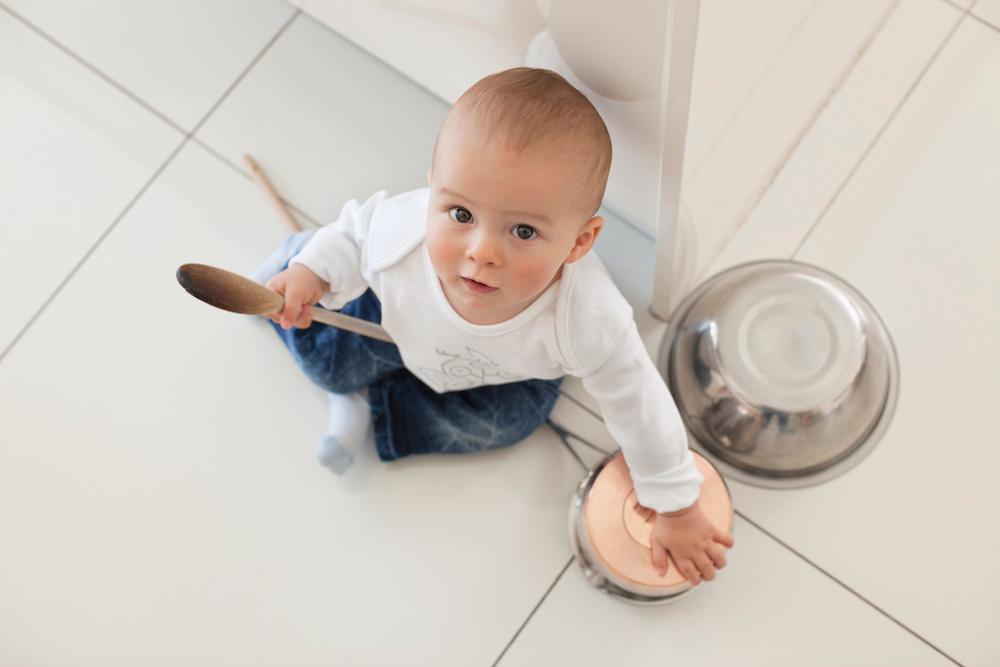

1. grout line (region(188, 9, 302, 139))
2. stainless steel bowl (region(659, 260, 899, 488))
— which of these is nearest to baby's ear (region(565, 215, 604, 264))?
stainless steel bowl (region(659, 260, 899, 488))

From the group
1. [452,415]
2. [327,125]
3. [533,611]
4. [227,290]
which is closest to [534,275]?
[227,290]

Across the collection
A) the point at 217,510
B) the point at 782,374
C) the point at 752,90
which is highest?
the point at 752,90

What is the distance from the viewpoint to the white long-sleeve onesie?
2.38 feet

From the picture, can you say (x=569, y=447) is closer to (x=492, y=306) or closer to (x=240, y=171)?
(x=492, y=306)

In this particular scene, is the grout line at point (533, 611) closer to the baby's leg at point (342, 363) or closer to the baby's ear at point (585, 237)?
the baby's leg at point (342, 363)

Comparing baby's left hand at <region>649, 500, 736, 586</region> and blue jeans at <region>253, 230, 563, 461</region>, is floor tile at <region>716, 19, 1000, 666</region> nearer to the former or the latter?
baby's left hand at <region>649, 500, 736, 586</region>

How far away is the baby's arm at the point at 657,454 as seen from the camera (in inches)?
29.8

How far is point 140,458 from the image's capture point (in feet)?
3.37

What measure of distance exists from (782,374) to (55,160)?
92cm

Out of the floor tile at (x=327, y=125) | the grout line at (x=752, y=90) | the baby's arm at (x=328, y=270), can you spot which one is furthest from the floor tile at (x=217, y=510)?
the grout line at (x=752, y=90)

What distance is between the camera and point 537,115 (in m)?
0.58

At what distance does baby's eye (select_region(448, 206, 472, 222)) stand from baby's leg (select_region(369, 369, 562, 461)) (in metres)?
0.35

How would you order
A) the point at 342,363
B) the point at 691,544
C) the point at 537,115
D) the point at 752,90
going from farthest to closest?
the point at 342,363 < the point at 691,544 < the point at 752,90 < the point at 537,115

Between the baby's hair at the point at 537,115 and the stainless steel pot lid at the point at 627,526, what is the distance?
40 cm
